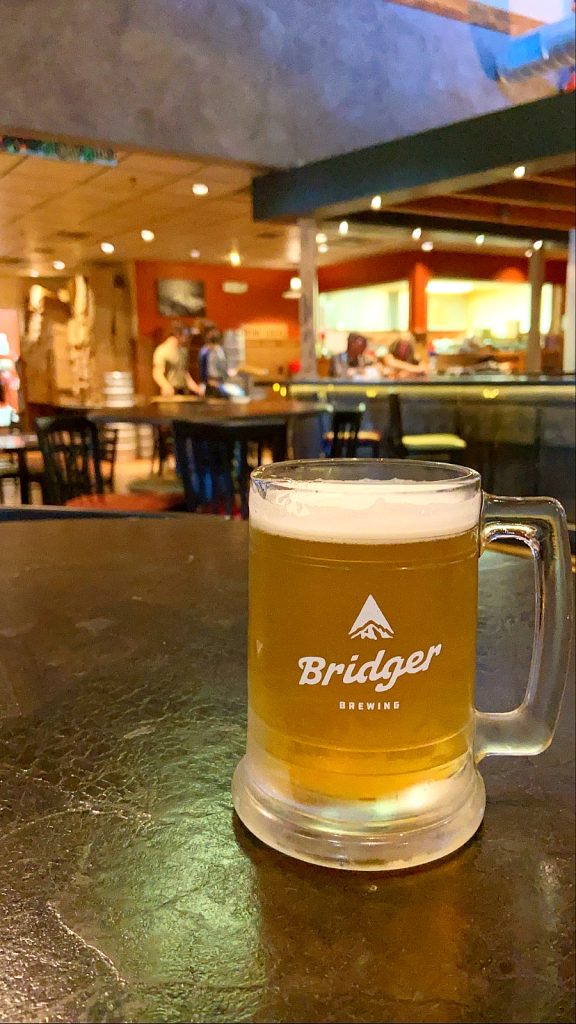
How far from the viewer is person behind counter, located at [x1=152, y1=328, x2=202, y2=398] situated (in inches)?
369

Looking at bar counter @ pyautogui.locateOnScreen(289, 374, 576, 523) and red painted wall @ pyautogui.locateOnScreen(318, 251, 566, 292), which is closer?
bar counter @ pyautogui.locateOnScreen(289, 374, 576, 523)

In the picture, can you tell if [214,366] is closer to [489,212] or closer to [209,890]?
[489,212]

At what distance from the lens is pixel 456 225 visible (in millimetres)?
8961

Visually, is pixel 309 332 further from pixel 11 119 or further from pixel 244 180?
pixel 11 119

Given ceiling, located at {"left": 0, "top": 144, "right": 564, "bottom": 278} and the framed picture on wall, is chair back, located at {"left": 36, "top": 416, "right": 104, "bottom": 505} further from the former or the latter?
the framed picture on wall

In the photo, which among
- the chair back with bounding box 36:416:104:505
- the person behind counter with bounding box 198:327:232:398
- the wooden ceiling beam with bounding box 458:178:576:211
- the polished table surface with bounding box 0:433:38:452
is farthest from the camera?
the wooden ceiling beam with bounding box 458:178:576:211

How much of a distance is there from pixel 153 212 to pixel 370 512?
924cm

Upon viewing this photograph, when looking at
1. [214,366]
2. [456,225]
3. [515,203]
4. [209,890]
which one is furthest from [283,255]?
[209,890]

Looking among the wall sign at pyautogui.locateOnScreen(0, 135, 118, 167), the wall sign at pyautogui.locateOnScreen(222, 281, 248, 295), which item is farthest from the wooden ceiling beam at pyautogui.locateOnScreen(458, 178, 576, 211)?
the wall sign at pyautogui.locateOnScreen(222, 281, 248, 295)

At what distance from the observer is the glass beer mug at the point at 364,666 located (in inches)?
15.1

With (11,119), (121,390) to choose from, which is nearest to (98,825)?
(11,119)

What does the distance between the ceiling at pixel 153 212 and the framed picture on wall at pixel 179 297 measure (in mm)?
551

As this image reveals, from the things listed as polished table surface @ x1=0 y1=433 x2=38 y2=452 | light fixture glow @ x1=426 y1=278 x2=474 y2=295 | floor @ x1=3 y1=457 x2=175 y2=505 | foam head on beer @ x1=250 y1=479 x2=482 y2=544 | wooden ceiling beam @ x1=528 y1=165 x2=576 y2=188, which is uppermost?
light fixture glow @ x1=426 y1=278 x2=474 y2=295

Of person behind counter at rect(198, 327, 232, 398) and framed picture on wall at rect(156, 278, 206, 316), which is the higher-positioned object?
framed picture on wall at rect(156, 278, 206, 316)
